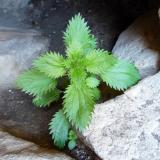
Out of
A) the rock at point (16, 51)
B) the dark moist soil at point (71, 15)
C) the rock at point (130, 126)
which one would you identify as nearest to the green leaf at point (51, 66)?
the rock at point (130, 126)

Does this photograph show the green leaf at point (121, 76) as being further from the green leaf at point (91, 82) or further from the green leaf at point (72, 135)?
the green leaf at point (72, 135)

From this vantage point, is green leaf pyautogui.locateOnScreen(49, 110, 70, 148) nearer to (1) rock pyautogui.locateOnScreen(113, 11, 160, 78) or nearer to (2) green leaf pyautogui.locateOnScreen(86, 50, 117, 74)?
(2) green leaf pyautogui.locateOnScreen(86, 50, 117, 74)

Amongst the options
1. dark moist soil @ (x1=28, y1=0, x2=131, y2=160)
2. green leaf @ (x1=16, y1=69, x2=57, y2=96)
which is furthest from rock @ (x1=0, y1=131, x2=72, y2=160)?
dark moist soil @ (x1=28, y1=0, x2=131, y2=160)

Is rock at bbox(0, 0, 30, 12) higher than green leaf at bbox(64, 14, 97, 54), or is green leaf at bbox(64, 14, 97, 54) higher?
rock at bbox(0, 0, 30, 12)

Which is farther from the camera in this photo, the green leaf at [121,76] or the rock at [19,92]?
the rock at [19,92]

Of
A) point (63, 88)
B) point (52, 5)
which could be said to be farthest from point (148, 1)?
point (63, 88)

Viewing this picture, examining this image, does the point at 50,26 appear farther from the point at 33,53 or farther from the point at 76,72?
the point at 76,72

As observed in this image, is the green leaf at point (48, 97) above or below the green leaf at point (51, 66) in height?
below
